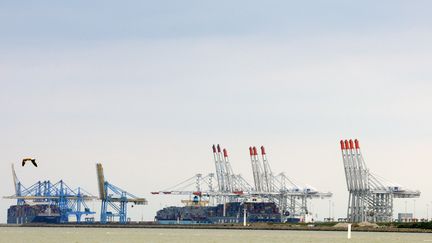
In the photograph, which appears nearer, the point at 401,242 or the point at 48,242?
the point at 48,242

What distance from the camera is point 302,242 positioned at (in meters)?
147

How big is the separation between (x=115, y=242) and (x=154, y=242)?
765 cm

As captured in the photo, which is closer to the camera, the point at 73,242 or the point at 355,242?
the point at 73,242

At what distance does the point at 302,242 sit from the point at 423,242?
1808 centimetres

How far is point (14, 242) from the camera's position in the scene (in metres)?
134

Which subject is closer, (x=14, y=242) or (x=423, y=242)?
(x=14, y=242)

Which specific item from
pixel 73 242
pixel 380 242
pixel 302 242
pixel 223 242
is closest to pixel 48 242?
pixel 73 242

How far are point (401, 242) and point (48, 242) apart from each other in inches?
1945

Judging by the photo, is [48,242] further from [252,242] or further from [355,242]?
[355,242]

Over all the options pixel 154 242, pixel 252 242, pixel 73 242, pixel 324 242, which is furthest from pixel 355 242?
pixel 73 242

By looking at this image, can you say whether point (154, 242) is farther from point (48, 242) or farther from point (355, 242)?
point (355, 242)

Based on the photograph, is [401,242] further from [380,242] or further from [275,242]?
[275,242]

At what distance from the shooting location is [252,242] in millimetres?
144500

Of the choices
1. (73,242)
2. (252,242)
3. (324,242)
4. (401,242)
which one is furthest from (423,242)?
(73,242)
